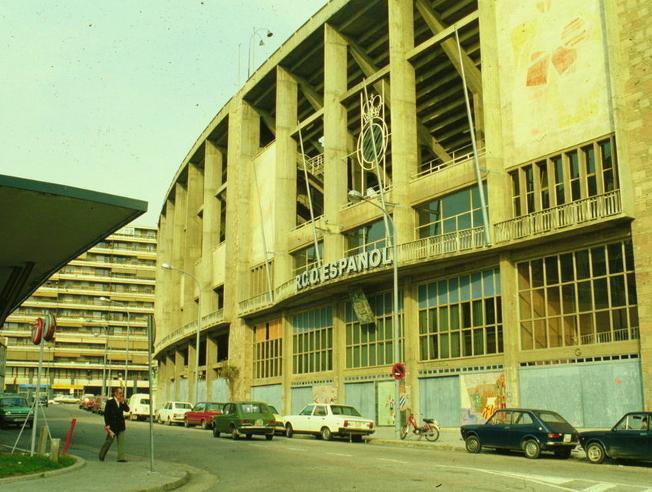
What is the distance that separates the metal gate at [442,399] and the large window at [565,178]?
870 centimetres

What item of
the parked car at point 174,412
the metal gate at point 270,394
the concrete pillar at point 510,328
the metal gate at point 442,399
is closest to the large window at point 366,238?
the metal gate at point 442,399

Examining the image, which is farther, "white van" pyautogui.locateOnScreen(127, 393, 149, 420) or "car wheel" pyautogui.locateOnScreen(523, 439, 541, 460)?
"white van" pyautogui.locateOnScreen(127, 393, 149, 420)

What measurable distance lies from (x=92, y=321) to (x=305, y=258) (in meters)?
94.1

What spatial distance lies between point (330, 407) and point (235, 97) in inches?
1452

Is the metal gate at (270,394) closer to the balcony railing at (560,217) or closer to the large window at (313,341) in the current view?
the large window at (313,341)

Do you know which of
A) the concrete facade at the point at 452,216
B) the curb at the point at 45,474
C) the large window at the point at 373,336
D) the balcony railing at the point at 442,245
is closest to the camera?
the curb at the point at 45,474

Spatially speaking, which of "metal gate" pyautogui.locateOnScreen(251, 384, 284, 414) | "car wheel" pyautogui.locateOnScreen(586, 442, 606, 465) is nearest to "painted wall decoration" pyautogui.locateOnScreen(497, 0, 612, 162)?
"car wheel" pyautogui.locateOnScreen(586, 442, 606, 465)

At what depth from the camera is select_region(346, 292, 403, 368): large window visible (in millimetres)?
40219

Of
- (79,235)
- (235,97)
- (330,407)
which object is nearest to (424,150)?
(235,97)

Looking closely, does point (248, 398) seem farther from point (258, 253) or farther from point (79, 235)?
point (79, 235)

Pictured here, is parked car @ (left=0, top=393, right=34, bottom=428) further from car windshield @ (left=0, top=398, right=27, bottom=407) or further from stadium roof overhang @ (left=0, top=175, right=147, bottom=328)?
stadium roof overhang @ (left=0, top=175, right=147, bottom=328)

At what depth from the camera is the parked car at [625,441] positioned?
18812mm

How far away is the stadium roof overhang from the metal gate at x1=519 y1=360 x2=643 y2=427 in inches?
746

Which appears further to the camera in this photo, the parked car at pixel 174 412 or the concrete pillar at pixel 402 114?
the parked car at pixel 174 412
